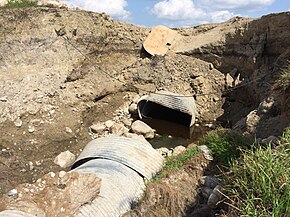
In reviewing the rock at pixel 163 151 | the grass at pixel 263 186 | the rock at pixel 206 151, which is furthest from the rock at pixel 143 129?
the grass at pixel 263 186

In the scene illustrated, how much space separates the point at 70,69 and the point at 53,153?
4.16 metres

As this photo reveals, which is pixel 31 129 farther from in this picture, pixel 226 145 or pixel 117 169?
pixel 226 145

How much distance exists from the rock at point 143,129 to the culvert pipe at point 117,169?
3.84m

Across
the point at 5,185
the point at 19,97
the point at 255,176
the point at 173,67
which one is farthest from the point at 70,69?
the point at 255,176

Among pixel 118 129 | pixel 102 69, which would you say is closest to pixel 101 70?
pixel 102 69

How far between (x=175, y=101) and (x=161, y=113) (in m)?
1.37

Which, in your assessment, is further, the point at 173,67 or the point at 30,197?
the point at 173,67

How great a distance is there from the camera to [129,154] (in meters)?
7.89

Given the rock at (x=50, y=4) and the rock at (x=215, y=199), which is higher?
the rock at (x=50, y=4)

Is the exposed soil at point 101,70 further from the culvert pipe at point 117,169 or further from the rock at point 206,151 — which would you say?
the rock at point 206,151

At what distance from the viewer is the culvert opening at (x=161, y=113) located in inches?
531

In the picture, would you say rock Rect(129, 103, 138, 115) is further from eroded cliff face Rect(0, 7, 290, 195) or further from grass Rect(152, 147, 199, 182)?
grass Rect(152, 147, 199, 182)

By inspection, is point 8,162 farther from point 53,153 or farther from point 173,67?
point 173,67

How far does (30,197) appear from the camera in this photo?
6363 millimetres
